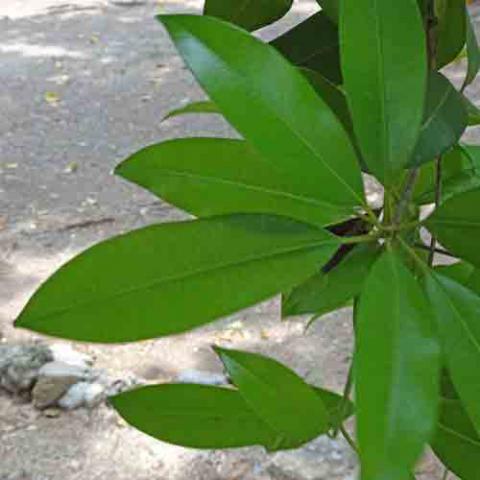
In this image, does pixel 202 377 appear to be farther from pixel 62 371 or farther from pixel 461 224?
pixel 461 224

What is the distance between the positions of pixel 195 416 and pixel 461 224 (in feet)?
0.69

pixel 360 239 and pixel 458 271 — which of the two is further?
pixel 458 271

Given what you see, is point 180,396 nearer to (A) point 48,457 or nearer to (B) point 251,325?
(A) point 48,457

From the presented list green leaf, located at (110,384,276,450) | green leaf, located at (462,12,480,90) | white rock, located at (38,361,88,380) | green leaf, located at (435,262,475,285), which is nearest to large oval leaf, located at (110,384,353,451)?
green leaf, located at (110,384,276,450)

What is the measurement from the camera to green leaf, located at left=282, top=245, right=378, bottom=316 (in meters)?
0.56

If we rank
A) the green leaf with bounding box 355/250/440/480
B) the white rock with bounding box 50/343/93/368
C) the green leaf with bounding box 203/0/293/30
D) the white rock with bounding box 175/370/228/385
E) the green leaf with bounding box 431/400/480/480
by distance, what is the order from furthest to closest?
the white rock with bounding box 50/343/93/368 → the white rock with bounding box 175/370/228/385 → the green leaf with bounding box 203/0/293/30 → the green leaf with bounding box 431/400/480/480 → the green leaf with bounding box 355/250/440/480

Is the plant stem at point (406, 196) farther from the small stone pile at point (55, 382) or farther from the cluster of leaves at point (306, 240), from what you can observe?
the small stone pile at point (55, 382)

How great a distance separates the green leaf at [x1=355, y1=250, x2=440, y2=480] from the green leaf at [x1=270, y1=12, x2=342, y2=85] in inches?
11.5

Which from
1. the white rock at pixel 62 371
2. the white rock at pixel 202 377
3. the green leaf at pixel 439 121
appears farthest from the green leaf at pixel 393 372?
the white rock at pixel 62 371

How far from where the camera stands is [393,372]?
445 mm

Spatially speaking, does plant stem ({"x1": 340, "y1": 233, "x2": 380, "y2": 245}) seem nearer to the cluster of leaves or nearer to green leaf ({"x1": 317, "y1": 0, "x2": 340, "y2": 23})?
the cluster of leaves

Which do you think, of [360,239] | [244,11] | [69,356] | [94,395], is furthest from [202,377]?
[360,239]

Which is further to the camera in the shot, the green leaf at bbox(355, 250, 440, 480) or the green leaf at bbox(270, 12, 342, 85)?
the green leaf at bbox(270, 12, 342, 85)

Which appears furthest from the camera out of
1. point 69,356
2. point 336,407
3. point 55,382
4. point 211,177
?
point 69,356
